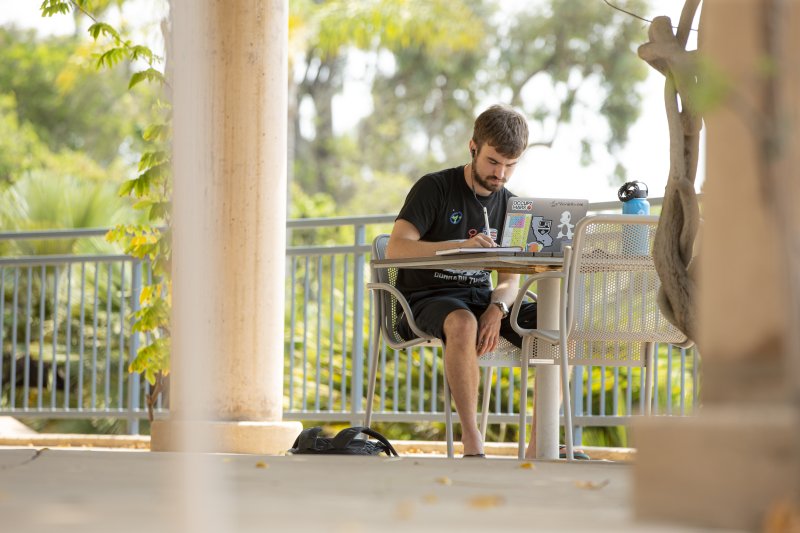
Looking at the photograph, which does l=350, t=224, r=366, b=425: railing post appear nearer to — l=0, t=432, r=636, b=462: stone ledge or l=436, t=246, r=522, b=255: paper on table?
l=0, t=432, r=636, b=462: stone ledge

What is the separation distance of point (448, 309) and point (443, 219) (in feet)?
1.83

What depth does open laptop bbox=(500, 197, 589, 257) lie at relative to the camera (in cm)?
539

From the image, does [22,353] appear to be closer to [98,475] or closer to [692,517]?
[98,475]

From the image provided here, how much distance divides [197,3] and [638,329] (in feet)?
10.3

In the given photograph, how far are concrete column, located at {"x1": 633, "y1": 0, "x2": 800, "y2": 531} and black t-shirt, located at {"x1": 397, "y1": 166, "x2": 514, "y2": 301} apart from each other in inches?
133

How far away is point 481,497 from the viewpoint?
2.92m

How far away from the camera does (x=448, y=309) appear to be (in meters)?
5.49

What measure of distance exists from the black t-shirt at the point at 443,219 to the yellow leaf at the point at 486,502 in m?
2.93

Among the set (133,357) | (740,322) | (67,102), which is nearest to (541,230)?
(740,322)

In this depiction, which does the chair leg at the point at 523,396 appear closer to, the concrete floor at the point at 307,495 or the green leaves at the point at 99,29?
the concrete floor at the point at 307,495

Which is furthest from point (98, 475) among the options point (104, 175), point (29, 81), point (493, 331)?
point (29, 81)

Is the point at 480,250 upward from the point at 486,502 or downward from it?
upward

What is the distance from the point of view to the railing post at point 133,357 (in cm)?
804

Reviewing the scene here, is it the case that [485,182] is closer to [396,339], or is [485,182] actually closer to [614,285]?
[396,339]
